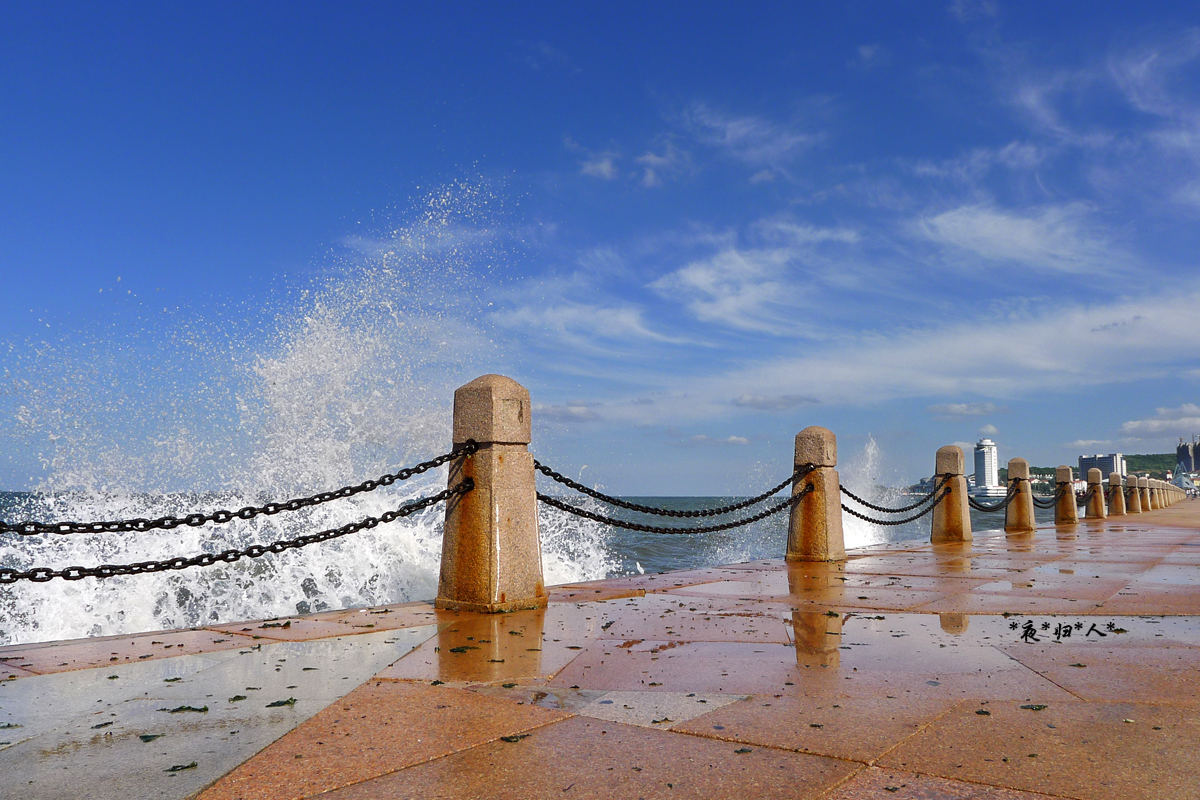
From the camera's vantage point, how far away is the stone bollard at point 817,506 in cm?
887

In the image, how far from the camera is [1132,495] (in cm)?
2844

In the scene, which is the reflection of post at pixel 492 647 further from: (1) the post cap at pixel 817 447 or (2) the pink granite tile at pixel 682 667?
(1) the post cap at pixel 817 447

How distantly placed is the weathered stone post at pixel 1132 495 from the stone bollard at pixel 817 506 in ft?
82.4

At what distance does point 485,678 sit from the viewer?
337 centimetres

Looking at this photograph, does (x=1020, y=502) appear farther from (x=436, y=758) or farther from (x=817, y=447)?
(x=436, y=758)

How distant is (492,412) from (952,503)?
994 cm

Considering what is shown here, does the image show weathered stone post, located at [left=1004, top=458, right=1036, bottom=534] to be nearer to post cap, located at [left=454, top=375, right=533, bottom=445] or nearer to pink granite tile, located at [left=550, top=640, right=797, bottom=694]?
post cap, located at [left=454, top=375, right=533, bottom=445]

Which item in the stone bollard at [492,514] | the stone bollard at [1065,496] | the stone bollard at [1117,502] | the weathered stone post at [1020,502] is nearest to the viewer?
the stone bollard at [492,514]

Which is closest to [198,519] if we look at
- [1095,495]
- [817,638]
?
[817,638]

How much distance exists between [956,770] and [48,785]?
8.16ft

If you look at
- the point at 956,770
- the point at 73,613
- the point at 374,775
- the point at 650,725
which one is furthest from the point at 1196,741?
the point at 73,613

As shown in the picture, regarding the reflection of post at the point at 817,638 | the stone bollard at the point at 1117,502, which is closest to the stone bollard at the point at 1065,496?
the stone bollard at the point at 1117,502

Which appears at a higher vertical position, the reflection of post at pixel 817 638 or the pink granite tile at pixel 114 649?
the pink granite tile at pixel 114 649

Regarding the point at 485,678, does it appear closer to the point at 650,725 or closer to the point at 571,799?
the point at 650,725
